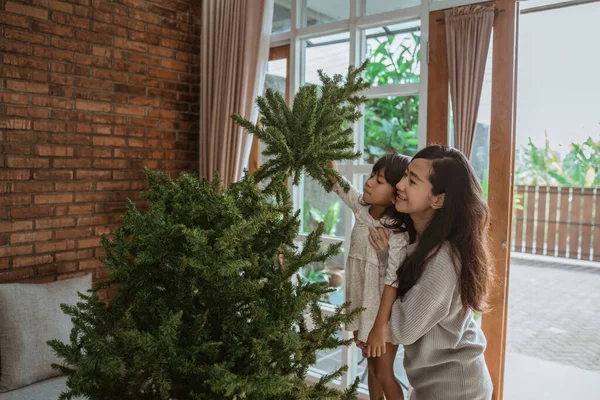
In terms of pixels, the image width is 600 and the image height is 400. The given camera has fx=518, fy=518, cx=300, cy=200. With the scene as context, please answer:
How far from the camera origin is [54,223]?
10.3 feet

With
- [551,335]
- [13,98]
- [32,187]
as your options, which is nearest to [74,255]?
[32,187]

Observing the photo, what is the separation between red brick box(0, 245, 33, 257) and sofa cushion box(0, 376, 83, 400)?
75 cm

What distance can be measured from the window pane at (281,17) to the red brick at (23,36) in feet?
5.09

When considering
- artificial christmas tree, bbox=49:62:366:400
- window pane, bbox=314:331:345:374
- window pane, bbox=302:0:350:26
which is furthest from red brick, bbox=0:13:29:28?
window pane, bbox=314:331:345:374

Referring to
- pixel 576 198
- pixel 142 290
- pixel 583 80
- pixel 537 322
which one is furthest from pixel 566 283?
pixel 142 290

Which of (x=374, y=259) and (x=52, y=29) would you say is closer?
(x=374, y=259)

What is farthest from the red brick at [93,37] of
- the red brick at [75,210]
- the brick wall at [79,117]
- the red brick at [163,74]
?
the red brick at [75,210]

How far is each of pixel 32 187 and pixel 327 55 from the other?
6.65ft

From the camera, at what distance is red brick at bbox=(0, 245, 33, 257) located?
9.56ft

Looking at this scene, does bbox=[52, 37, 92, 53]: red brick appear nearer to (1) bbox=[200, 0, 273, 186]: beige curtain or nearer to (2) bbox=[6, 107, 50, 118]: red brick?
(2) bbox=[6, 107, 50, 118]: red brick

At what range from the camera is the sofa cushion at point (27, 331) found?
2596 mm

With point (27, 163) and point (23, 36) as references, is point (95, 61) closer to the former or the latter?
point (23, 36)

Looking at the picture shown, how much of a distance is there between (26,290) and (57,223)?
0.54 meters

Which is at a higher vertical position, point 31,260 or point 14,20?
point 14,20
